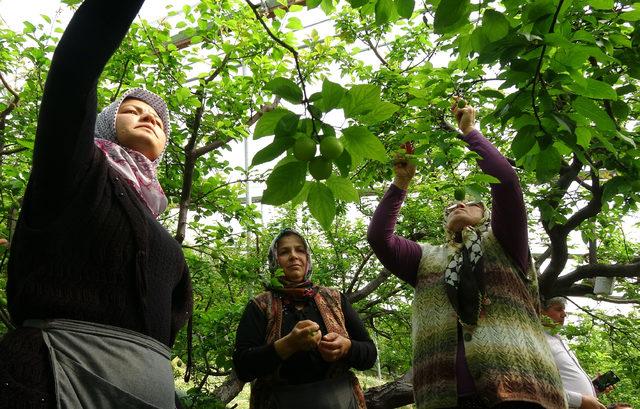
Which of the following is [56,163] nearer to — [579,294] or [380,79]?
[380,79]

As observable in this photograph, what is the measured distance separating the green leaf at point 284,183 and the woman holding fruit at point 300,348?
1.12 metres

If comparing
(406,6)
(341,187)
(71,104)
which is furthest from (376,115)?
(71,104)

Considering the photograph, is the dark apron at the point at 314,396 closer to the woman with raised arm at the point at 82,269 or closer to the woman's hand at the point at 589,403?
the woman with raised arm at the point at 82,269

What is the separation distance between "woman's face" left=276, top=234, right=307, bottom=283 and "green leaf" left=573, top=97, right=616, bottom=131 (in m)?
1.51

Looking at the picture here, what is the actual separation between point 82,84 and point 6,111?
3.51 metres

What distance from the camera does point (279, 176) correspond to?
92 centimetres

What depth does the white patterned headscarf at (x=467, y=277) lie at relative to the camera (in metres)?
1.89

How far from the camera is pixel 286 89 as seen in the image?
92 cm

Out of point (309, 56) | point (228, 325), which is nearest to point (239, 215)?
point (228, 325)

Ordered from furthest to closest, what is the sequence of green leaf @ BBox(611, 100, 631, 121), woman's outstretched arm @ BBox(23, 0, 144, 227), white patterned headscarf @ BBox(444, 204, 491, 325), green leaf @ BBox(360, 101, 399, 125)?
white patterned headscarf @ BBox(444, 204, 491, 325) < green leaf @ BBox(611, 100, 631, 121) < green leaf @ BBox(360, 101, 399, 125) < woman's outstretched arm @ BBox(23, 0, 144, 227)

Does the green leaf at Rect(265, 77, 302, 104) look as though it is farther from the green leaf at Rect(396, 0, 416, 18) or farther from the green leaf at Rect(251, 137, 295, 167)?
the green leaf at Rect(396, 0, 416, 18)

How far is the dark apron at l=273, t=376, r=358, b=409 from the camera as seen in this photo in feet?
6.56

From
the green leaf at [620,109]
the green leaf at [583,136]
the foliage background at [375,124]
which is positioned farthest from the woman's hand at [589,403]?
the green leaf at [583,136]

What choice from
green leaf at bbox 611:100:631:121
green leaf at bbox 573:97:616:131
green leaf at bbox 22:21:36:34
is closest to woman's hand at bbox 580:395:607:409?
green leaf at bbox 611:100:631:121
